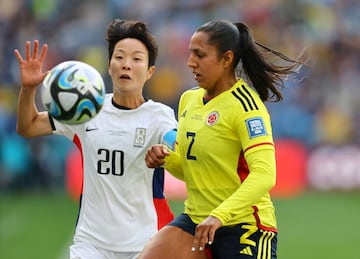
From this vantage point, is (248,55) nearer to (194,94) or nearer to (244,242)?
(194,94)

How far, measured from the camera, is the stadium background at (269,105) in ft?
65.4

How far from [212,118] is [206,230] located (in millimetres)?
898

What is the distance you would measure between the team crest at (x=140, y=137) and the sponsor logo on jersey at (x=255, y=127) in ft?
4.06

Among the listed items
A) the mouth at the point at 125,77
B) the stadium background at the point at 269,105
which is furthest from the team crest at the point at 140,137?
the stadium background at the point at 269,105

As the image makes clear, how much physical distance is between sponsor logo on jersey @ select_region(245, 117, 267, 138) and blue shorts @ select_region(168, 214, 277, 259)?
66 cm

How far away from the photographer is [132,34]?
8.16 metres

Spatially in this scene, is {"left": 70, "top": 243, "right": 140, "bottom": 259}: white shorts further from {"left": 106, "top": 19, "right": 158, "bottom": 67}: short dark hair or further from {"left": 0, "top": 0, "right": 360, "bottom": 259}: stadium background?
{"left": 0, "top": 0, "right": 360, "bottom": 259}: stadium background

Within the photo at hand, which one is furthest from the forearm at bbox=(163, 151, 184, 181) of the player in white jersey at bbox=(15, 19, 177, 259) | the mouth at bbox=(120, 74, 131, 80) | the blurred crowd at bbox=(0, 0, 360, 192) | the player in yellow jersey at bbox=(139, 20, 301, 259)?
the blurred crowd at bbox=(0, 0, 360, 192)

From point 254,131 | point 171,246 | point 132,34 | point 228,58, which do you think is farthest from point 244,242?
point 132,34

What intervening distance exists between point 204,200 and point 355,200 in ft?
44.7

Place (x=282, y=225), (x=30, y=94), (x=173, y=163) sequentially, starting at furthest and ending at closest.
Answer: (x=282, y=225)
(x=30, y=94)
(x=173, y=163)

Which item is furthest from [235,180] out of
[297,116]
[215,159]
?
[297,116]

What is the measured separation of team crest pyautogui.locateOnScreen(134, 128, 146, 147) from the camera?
314 inches

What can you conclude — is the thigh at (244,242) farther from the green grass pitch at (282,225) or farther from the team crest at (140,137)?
the green grass pitch at (282,225)
